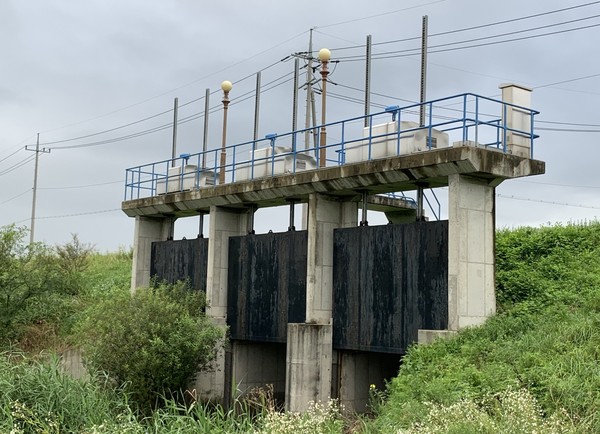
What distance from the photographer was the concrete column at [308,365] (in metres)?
19.1

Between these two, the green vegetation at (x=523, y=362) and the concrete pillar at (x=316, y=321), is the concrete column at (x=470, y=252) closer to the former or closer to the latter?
the green vegetation at (x=523, y=362)

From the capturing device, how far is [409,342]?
17750mm

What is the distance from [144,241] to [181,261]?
286cm

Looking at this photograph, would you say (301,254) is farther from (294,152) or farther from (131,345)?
(131,345)

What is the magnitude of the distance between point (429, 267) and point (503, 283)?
8.85 feet

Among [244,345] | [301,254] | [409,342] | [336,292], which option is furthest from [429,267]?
[244,345]

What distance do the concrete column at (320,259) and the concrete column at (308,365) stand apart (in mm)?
658

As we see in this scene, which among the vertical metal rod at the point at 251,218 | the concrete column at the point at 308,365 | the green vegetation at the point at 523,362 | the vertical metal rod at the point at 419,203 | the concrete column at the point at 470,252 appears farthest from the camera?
the vertical metal rod at the point at 251,218

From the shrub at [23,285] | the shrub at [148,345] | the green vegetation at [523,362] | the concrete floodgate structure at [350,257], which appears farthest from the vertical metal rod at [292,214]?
the shrub at [23,285]

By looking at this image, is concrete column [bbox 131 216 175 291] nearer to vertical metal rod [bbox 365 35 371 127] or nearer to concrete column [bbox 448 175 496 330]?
vertical metal rod [bbox 365 35 371 127]

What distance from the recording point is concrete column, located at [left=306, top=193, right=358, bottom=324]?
20109 mm

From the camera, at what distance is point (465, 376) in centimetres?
1404

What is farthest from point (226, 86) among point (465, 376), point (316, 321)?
point (465, 376)

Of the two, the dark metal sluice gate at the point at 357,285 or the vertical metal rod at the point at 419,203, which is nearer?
the dark metal sluice gate at the point at 357,285
